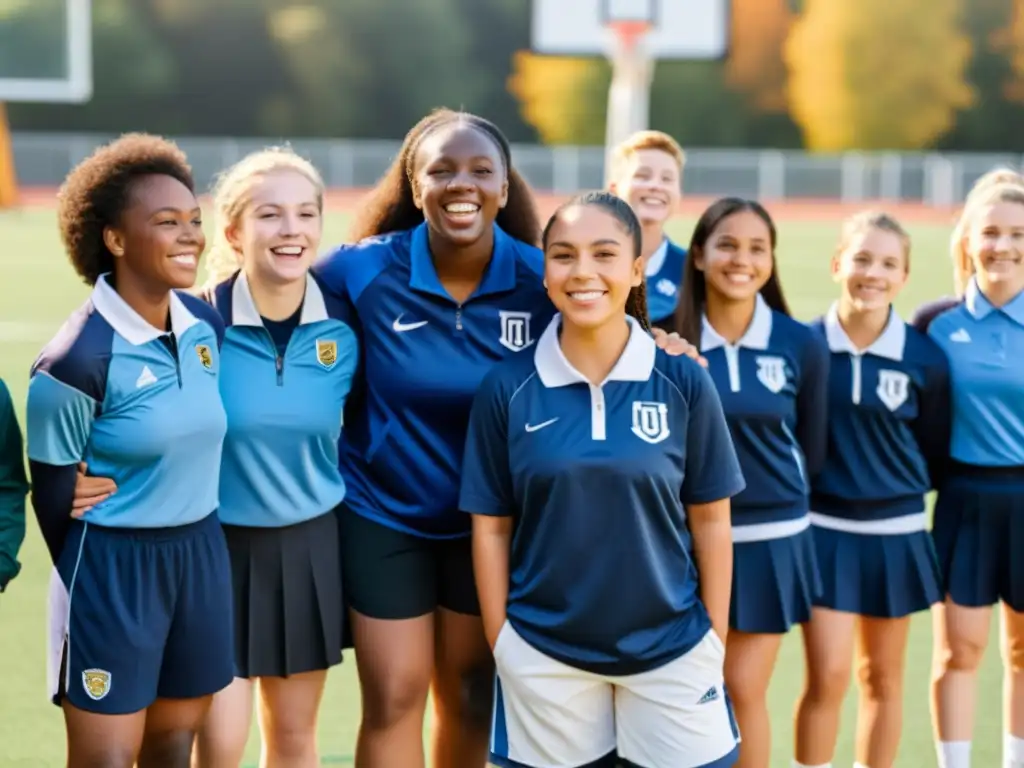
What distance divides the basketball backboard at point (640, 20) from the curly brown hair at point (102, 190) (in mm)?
15559

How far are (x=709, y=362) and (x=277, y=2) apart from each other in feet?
141

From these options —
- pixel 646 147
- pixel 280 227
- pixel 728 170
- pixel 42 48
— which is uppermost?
pixel 728 170

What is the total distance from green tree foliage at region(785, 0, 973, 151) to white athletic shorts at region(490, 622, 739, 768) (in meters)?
42.2

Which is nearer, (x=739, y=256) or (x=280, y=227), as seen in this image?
(x=280, y=227)

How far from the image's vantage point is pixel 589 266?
10.4ft

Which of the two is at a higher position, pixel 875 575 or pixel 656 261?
pixel 656 261

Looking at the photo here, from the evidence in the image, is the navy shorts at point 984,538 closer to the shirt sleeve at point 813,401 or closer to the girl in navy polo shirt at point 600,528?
the shirt sleeve at point 813,401

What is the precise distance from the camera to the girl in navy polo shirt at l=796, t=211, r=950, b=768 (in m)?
4.02

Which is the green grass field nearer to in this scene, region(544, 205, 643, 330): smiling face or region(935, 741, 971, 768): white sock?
region(935, 741, 971, 768): white sock

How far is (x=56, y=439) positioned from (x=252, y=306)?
65 cm

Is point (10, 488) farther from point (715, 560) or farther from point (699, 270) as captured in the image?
point (699, 270)

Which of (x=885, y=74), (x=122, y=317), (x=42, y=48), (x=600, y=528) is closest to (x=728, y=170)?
(x=885, y=74)

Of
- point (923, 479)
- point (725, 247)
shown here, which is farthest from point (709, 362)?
point (923, 479)

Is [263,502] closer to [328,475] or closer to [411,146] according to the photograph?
[328,475]
